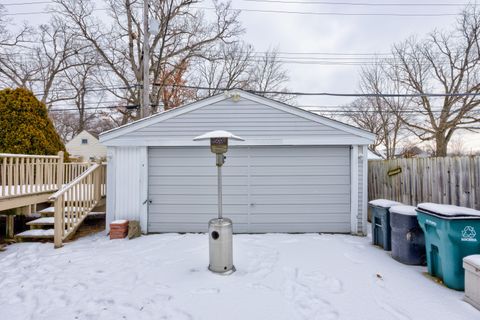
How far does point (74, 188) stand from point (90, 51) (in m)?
14.5

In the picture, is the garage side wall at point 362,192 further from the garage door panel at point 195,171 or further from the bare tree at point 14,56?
the bare tree at point 14,56

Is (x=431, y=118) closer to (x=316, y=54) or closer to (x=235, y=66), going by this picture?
(x=316, y=54)

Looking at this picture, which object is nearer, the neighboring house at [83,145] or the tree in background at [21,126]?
the tree in background at [21,126]

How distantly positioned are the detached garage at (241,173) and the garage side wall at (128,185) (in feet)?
0.07

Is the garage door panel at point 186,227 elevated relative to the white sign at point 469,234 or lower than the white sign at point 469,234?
lower

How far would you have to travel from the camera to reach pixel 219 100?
5797mm

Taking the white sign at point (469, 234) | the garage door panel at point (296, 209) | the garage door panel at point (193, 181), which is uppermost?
the garage door panel at point (193, 181)

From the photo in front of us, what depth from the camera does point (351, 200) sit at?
5.70m

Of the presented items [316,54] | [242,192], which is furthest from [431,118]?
[242,192]

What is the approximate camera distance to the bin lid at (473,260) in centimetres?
277

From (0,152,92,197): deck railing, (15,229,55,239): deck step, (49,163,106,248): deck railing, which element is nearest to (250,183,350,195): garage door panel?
(49,163,106,248): deck railing

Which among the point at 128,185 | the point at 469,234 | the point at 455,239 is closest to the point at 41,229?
the point at 128,185

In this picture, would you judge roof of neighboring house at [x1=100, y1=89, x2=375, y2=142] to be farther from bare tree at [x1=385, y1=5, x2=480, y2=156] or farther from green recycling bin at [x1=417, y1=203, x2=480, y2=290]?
bare tree at [x1=385, y1=5, x2=480, y2=156]

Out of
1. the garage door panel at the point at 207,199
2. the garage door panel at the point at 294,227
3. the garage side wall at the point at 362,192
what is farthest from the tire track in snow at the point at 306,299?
the garage side wall at the point at 362,192
